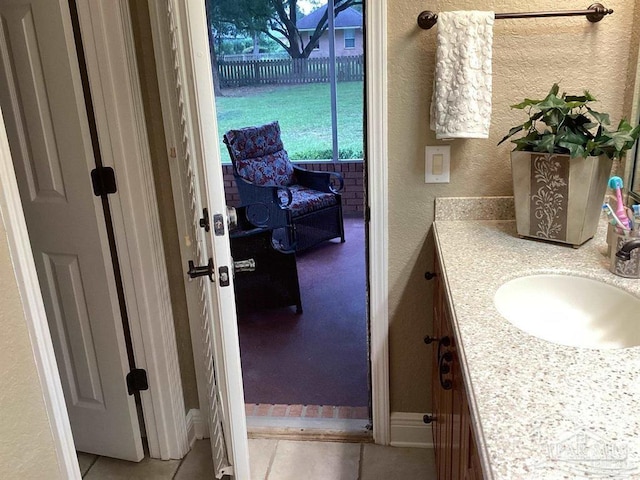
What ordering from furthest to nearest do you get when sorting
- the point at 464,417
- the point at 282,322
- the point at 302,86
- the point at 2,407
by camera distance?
the point at 302,86, the point at 282,322, the point at 464,417, the point at 2,407

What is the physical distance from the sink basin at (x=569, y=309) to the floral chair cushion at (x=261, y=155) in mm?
3295

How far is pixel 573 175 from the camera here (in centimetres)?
143

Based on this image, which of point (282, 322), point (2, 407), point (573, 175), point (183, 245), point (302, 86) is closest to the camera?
point (2, 407)

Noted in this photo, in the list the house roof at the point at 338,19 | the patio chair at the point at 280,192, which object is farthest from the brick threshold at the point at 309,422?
the house roof at the point at 338,19

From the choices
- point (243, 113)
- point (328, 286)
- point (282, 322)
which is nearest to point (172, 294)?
point (282, 322)

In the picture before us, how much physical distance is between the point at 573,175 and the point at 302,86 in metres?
4.27

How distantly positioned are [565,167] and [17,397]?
1360 millimetres

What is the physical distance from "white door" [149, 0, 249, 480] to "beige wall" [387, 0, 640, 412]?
0.65 m

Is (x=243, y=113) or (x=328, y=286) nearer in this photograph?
(x=328, y=286)

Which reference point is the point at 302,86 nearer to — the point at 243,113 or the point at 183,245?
the point at 243,113

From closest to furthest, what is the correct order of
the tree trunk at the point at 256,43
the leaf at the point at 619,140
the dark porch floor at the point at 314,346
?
the leaf at the point at 619,140 → the dark porch floor at the point at 314,346 → the tree trunk at the point at 256,43

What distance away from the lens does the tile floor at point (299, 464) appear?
6.39 feet

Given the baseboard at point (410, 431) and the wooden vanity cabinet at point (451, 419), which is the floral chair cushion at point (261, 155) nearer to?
the baseboard at point (410, 431)

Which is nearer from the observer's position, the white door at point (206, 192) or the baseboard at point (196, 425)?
the white door at point (206, 192)
